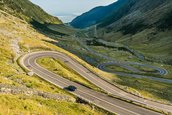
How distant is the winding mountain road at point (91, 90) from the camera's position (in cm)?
6588

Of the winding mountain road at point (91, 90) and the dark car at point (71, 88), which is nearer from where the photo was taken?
the winding mountain road at point (91, 90)

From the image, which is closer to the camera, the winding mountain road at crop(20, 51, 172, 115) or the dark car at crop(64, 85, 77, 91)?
the winding mountain road at crop(20, 51, 172, 115)

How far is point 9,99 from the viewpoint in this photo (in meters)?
39.4

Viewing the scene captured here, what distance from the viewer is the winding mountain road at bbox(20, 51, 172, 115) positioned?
2594 inches

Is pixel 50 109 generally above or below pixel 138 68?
above

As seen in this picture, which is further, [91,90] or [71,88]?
[91,90]

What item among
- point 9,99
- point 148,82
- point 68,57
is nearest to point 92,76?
point 68,57

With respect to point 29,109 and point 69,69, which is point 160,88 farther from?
point 29,109

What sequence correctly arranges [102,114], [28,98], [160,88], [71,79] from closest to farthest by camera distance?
[28,98] → [102,114] → [71,79] → [160,88]

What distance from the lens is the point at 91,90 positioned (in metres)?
77.9

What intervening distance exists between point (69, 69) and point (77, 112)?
65770mm

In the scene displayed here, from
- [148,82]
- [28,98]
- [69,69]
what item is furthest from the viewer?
[148,82]

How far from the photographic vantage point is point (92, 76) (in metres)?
106

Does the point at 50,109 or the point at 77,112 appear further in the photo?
the point at 77,112
